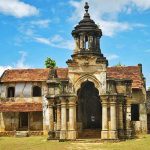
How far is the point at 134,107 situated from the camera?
112ft

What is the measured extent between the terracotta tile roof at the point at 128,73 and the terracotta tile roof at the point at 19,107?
8184mm

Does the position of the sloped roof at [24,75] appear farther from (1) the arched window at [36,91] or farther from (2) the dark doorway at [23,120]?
(2) the dark doorway at [23,120]

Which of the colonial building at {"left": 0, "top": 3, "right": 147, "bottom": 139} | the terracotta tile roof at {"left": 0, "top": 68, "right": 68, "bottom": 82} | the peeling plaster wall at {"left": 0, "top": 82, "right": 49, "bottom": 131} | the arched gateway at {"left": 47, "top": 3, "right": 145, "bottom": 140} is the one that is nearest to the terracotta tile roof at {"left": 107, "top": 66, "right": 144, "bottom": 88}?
the colonial building at {"left": 0, "top": 3, "right": 147, "bottom": 139}

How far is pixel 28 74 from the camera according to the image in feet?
127

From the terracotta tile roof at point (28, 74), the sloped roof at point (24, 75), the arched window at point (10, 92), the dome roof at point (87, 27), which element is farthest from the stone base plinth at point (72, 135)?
the arched window at point (10, 92)

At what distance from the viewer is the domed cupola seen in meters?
27.1

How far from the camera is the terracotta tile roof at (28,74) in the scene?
37.7 m

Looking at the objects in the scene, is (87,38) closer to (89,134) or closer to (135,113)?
(89,134)

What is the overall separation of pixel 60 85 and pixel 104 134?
488 centimetres

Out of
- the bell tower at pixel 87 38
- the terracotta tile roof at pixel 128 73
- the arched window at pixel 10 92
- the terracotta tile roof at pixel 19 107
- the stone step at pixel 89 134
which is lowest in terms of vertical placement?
the stone step at pixel 89 134

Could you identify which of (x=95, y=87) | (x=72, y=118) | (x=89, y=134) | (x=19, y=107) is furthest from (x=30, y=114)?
(x=95, y=87)

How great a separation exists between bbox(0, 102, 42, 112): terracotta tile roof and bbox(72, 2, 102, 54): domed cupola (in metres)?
11.0

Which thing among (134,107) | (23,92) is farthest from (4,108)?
(134,107)

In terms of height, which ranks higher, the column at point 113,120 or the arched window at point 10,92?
the arched window at point 10,92
